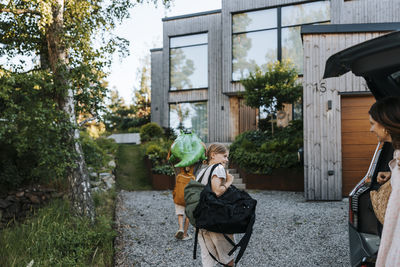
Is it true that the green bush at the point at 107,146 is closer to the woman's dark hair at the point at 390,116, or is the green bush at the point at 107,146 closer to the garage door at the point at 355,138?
the garage door at the point at 355,138

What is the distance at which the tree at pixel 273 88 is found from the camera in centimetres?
1284

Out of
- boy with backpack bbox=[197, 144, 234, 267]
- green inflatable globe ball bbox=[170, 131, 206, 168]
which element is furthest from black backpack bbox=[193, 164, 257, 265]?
green inflatable globe ball bbox=[170, 131, 206, 168]

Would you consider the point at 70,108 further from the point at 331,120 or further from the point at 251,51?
the point at 251,51

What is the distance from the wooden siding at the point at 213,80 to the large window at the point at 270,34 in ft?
4.20

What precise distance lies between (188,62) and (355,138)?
38.5ft

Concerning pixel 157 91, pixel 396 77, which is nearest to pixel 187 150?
pixel 396 77

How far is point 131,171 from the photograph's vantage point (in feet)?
39.9

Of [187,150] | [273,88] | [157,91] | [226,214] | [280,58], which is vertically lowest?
[226,214]

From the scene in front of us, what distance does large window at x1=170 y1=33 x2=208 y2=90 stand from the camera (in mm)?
17391

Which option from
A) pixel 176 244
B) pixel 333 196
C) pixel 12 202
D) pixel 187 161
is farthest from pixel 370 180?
pixel 12 202

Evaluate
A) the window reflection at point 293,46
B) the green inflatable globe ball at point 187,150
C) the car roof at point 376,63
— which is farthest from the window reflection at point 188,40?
the car roof at point 376,63

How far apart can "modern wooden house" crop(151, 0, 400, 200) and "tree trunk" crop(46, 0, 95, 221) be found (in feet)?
16.2

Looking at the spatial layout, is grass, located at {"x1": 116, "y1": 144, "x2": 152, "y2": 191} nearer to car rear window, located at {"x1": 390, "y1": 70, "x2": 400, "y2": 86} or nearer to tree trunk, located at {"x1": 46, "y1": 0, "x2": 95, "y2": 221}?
tree trunk, located at {"x1": 46, "y1": 0, "x2": 95, "y2": 221}

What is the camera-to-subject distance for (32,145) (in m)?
5.21
